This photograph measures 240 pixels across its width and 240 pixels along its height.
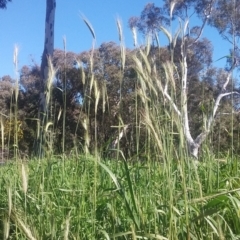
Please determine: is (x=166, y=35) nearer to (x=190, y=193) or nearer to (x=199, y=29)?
(x=190, y=193)

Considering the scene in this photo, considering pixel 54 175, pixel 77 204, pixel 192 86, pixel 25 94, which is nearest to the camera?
pixel 77 204

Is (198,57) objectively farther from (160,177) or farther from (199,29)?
(160,177)

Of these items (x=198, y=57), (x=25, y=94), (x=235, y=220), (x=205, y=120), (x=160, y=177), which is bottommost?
(x=235, y=220)

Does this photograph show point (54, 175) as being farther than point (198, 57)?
No

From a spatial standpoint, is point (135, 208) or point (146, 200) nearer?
point (135, 208)

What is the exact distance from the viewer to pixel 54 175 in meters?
2.71

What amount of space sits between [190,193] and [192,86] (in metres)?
19.4

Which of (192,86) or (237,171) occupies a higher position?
(192,86)

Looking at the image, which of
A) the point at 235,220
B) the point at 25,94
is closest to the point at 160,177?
the point at 235,220

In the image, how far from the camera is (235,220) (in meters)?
1.66

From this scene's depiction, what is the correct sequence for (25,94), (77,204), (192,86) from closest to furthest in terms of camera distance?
(77,204) < (25,94) < (192,86)

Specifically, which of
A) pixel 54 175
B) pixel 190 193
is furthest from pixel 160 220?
pixel 54 175

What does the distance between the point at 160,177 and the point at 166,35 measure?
0.62m

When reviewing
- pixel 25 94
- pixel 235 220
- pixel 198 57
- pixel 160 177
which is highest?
pixel 198 57
